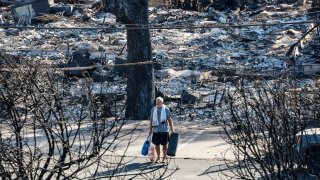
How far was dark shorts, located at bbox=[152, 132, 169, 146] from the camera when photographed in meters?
17.2

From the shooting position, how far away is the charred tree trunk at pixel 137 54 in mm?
23411

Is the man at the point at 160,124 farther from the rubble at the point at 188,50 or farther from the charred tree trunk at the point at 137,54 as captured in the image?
the rubble at the point at 188,50

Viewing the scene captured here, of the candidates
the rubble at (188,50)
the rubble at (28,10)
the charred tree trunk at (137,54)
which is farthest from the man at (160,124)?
the rubble at (28,10)

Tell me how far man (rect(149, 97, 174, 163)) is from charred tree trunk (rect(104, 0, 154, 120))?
236 inches

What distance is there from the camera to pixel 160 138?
56.5 feet

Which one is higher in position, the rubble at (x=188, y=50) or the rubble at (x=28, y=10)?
the rubble at (x=28, y=10)

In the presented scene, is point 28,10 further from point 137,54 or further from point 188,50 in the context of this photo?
point 137,54

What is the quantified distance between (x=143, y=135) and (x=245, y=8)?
26.0 m

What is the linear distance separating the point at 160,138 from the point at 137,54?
306 inches

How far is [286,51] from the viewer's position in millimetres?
33375

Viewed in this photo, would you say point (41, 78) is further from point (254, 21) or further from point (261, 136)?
point (254, 21)

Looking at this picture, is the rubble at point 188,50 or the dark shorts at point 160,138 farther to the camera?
the rubble at point 188,50

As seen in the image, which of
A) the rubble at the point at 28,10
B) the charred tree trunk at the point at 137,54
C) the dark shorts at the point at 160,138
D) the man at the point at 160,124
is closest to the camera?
the man at the point at 160,124

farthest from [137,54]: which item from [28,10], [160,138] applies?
[28,10]
